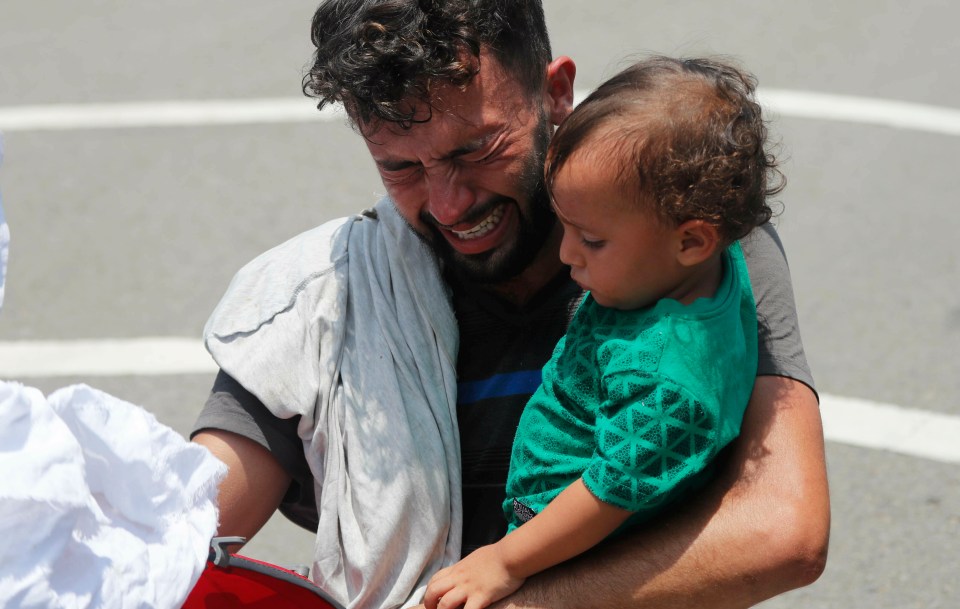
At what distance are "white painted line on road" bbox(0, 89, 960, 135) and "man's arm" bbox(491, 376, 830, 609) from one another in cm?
496

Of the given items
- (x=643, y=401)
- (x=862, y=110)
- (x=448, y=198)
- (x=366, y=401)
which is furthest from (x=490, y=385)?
(x=862, y=110)

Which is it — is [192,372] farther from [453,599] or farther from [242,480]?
[453,599]

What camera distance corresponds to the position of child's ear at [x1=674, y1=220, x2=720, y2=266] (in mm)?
1994

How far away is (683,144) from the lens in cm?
197

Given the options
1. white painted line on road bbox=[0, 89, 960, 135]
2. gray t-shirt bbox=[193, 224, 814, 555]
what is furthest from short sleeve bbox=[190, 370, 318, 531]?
white painted line on road bbox=[0, 89, 960, 135]

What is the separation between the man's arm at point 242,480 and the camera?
2.40 metres

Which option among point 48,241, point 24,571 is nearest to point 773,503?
point 24,571

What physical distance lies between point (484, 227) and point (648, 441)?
2.56 ft

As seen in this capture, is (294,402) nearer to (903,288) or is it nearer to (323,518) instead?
(323,518)

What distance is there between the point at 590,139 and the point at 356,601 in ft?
3.39

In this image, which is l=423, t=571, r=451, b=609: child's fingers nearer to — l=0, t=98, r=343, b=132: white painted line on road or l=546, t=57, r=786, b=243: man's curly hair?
l=546, t=57, r=786, b=243: man's curly hair

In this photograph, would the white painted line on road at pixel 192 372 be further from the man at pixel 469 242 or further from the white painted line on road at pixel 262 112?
the man at pixel 469 242

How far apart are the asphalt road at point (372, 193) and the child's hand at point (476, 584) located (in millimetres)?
1871

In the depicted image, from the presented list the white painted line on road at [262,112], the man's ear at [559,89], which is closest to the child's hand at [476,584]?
the man's ear at [559,89]
